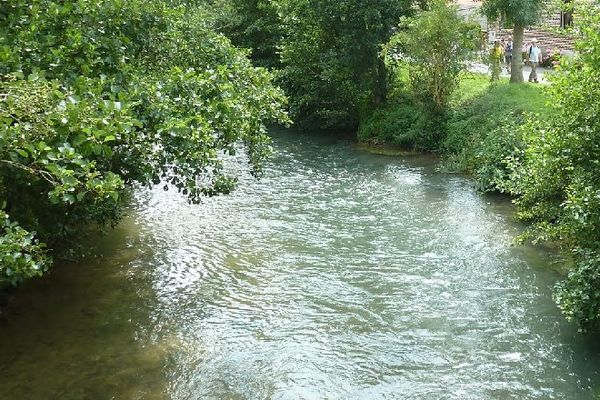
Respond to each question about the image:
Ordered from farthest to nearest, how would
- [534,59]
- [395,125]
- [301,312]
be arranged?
[534,59], [395,125], [301,312]

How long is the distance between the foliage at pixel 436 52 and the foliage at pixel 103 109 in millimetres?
11872

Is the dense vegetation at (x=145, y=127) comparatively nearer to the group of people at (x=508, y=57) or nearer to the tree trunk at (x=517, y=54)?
the group of people at (x=508, y=57)

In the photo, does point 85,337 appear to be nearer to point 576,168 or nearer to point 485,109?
point 576,168

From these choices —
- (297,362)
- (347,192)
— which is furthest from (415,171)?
(297,362)

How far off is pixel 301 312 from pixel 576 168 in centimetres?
556

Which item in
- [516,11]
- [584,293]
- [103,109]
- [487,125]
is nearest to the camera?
[103,109]

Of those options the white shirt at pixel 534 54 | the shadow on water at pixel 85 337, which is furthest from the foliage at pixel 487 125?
the shadow on water at pixel 85 337

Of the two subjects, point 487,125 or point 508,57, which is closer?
point 487,125

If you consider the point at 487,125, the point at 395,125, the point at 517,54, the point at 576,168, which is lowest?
the point at 395,125

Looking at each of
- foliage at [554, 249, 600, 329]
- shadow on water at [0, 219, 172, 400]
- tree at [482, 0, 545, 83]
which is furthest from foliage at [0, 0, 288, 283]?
tree at [482, 0, 545, 83]

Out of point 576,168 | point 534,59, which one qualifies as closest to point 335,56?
point 534,59

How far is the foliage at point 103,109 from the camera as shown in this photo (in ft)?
25.5

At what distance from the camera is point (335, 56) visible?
94.6ft

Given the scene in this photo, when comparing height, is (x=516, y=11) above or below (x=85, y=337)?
above
